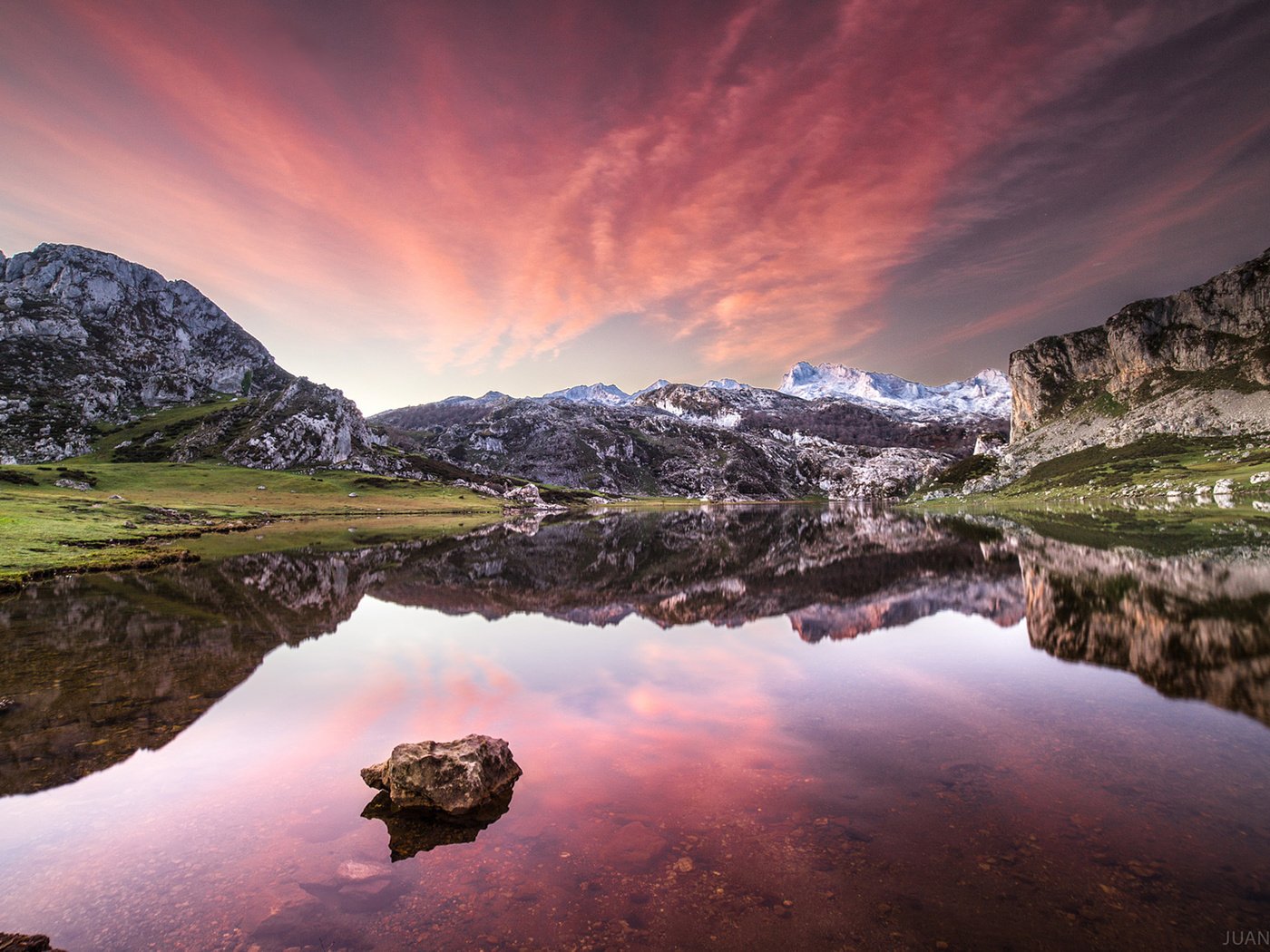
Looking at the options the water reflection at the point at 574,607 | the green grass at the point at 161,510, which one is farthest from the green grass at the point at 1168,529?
the green grass at the point at 161,510

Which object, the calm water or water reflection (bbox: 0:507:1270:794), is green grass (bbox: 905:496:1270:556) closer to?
water reflection (bbox: 0:507:1270:794)

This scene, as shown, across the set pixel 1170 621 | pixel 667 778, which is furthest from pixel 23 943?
pixel 1170 621

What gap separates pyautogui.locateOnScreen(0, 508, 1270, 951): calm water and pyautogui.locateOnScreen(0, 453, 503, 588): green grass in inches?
1024

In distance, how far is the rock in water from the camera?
13422mm

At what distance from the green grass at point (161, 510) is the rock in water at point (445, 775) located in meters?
50.1

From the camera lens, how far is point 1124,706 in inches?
712

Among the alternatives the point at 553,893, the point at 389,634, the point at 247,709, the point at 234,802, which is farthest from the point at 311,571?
the point at 553,893

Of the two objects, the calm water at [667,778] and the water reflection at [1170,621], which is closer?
the calm water at [667,778]

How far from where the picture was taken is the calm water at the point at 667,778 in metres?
9.40

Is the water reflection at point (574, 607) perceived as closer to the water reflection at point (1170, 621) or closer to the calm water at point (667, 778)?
the water reflection at point (1170, 621)

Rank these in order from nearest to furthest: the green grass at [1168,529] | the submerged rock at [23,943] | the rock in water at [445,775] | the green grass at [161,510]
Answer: the submerged rock at [23,943] → the rock in water at [445,775] → the green grass at [1168,529] → the green grass at [161,510]

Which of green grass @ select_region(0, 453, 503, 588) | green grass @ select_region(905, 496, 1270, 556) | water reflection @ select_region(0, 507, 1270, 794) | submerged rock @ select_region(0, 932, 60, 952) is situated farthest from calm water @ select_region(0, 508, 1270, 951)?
green grass @ select_region(905, 496, 1270, 556)

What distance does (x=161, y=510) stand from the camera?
4021 inches

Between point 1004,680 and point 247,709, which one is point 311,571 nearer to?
point 247,709
